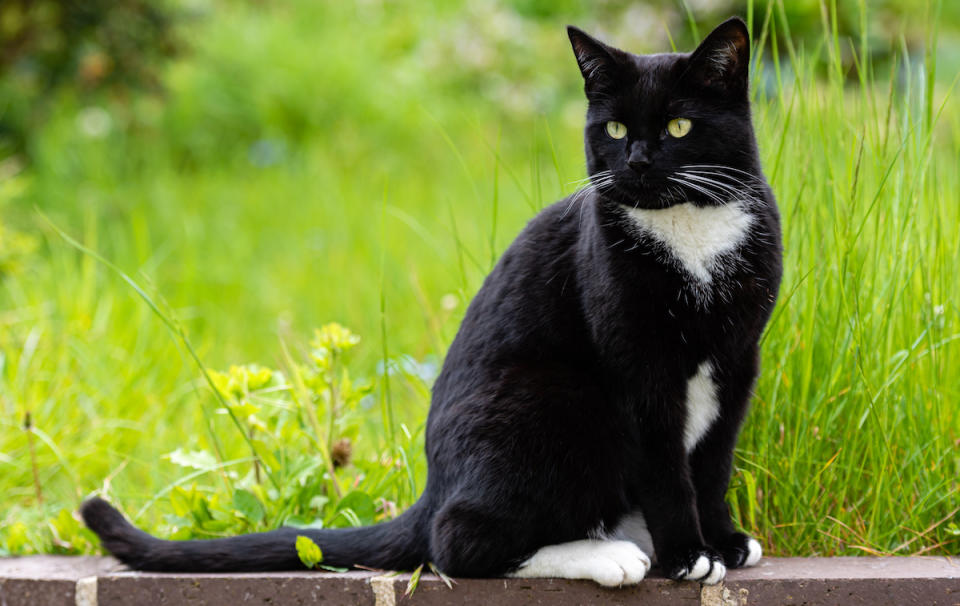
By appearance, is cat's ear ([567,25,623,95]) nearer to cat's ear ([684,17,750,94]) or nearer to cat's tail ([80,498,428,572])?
cat's ear ([684,17,750,94])

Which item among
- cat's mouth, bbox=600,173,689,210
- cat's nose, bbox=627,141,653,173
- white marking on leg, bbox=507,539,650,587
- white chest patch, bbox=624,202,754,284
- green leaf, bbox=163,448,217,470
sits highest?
cat's nose, bbox=627,141,653,173

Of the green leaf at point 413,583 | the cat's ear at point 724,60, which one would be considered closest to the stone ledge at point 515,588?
the green leaf at point 413,583

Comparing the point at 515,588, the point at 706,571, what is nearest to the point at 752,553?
the point at 706,571

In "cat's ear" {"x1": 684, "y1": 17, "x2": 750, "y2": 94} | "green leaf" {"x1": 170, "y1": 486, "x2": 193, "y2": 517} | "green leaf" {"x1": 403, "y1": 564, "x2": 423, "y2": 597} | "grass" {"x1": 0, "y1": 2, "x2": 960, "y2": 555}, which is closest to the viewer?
"cat's ear" {"x1": 684, "y1": 17, "x2": 750, "y2": 94}

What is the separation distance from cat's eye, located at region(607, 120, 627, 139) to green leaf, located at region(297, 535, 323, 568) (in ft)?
2.98

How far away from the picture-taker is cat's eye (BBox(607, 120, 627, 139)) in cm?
168

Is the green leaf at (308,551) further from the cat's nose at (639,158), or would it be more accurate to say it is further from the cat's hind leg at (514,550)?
the cat's nose at (639,158)

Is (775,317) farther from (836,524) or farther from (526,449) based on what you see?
(526,449)

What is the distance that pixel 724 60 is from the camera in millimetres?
1635

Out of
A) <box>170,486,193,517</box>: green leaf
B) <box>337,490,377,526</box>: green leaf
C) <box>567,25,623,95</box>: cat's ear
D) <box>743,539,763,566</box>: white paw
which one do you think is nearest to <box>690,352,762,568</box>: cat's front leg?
<box>743,539,763,566</box>: white paw

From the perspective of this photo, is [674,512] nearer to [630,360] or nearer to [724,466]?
[724,466]

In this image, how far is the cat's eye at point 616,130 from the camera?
1.68 meters

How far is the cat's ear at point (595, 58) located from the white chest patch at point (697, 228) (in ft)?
0.82

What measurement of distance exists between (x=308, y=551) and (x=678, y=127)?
998mm
